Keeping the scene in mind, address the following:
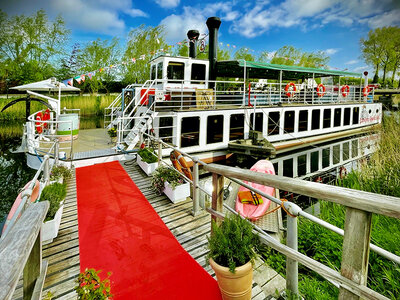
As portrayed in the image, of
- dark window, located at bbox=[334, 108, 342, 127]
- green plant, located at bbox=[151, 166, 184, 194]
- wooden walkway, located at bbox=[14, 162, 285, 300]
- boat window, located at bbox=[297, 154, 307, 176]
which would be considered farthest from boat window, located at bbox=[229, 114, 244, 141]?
dark window, located at bbox=[334, 108, 342, 127]

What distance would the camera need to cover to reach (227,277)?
88.0 inches

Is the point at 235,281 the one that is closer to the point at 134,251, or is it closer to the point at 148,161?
the point at 134,251

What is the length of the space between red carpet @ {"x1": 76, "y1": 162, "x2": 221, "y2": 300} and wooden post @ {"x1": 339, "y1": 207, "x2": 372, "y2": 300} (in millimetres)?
1637

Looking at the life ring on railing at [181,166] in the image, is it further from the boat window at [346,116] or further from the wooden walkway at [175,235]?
the boat window at [346,116]

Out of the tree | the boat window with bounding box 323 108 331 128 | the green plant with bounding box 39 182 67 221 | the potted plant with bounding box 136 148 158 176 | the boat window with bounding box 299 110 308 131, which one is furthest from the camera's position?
the tree

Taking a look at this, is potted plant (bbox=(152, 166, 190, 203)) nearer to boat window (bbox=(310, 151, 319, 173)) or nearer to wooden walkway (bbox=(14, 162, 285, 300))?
wooden walkway (bbox=(14, 162, 285, 300))

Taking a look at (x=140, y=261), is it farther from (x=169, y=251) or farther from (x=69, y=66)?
(x=69, y=66)

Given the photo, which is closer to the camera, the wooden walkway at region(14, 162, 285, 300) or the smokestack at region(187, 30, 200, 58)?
the wooden walkway at region(14, 162, 285, 300)

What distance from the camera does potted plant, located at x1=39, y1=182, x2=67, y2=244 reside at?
12.2ft

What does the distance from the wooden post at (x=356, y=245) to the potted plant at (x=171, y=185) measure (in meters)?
3.86

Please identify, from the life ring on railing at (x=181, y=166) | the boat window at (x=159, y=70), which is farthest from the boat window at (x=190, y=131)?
the life ring on railing at (x=181, y=166)

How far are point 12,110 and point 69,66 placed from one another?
21.7m

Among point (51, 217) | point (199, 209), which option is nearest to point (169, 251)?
point (199, 209)

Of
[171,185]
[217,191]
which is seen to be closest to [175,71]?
[171,185]
